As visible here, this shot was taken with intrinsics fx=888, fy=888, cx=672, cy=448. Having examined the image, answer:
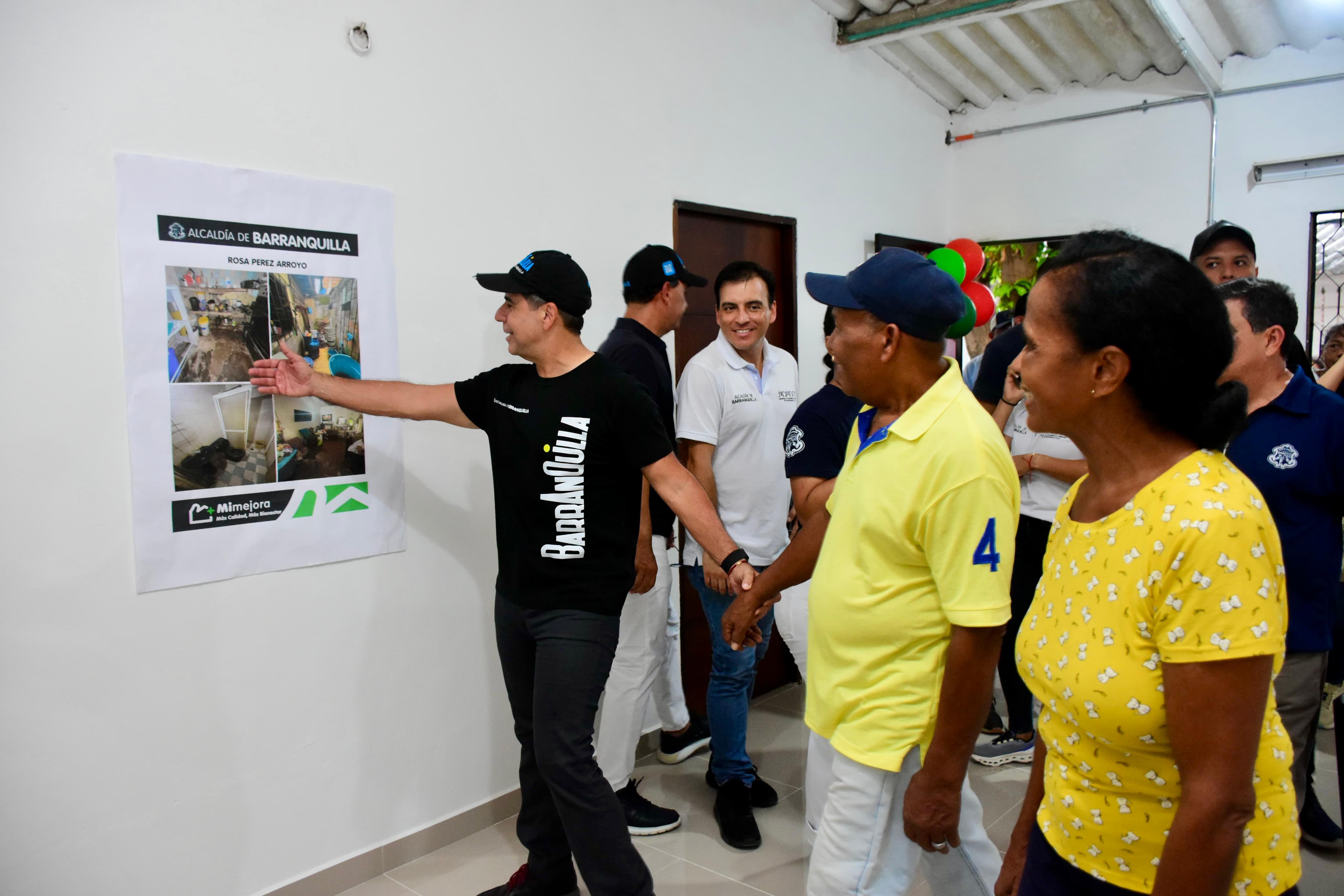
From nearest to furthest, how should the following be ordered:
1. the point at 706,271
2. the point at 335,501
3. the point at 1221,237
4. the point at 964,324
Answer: the point at 964,324
the point at 335,501
the point at 1221,237
the point at 706,271

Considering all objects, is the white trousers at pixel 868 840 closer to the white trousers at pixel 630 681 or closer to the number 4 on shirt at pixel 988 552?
the number 4 on shirt at pixel 988 552

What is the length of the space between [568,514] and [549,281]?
580 millimetres

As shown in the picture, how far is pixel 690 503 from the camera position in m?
2.17

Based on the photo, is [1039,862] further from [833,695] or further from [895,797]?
[833,695]

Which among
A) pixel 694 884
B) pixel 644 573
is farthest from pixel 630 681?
pixel 694 884

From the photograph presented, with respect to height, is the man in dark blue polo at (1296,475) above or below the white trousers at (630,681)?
above

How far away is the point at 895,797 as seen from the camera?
4.97ft

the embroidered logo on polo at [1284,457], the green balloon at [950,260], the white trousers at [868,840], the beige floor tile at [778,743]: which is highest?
the green balloon at [950,260]

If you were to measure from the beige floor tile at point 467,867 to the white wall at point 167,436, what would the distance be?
0.11 meters

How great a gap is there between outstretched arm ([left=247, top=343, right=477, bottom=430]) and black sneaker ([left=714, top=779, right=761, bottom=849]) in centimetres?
151

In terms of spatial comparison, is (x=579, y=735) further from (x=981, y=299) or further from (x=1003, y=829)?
(x=981, y=299)

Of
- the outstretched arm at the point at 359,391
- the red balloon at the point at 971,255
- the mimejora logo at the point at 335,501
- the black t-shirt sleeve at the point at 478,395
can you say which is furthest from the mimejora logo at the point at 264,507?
the red balloon at the point at 971,255

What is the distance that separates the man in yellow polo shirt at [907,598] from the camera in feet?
4.57

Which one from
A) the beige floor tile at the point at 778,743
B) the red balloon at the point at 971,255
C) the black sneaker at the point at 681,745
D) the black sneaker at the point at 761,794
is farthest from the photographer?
the red balloon at the point at 971,255
